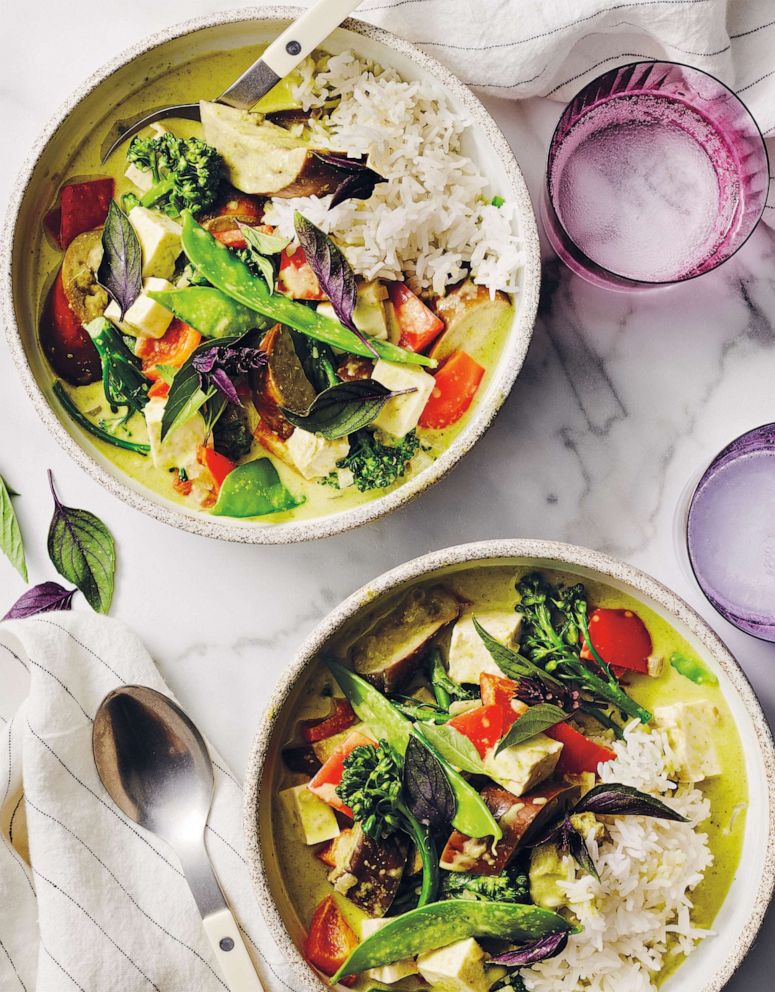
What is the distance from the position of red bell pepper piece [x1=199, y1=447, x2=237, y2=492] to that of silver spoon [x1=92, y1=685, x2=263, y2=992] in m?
0.52

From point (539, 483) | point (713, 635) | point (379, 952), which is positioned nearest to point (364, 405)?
point (539, 483)

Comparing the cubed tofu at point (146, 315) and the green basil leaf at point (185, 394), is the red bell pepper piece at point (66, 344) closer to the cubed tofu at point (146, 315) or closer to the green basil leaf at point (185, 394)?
the cubed tofu at point (146, 315)

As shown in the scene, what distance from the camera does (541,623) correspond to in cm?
180

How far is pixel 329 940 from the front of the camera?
1.82 m

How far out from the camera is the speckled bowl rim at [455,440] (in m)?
1.78

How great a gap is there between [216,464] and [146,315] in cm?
32

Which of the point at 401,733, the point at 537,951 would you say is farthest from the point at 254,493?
the point at 537,951

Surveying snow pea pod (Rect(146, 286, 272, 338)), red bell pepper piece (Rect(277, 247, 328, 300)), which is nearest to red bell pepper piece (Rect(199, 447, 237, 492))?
snow pea pod (Rect(146, 286, 272, 338))

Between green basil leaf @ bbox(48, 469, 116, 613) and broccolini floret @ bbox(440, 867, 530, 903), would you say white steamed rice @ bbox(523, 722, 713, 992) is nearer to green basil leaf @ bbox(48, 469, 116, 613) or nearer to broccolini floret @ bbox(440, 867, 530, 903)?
broccolini floret @ bbox(440, 867, 530, 903)

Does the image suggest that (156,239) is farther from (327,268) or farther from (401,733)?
(401,733)

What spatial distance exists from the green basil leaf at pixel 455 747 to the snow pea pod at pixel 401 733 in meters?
0.01

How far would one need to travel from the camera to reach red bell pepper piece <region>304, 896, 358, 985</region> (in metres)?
1.80

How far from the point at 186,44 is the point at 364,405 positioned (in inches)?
31.6

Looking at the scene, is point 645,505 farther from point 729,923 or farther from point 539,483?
point 729,923
